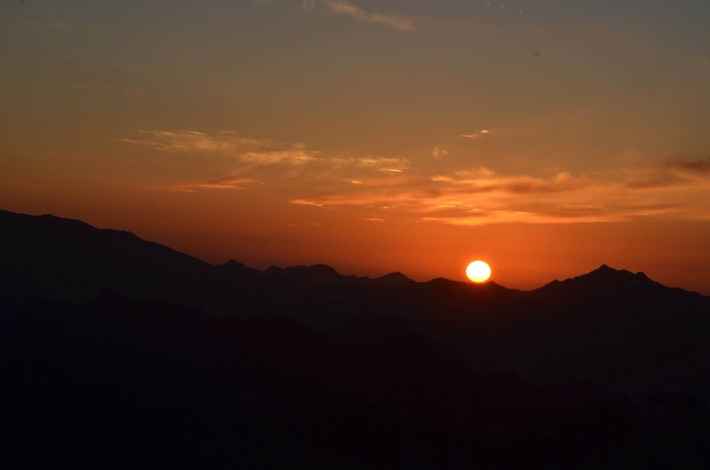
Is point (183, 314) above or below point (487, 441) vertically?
above

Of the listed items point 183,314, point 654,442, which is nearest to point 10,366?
point 183,314

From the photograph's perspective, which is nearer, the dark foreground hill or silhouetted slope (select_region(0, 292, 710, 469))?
silhouetted slope (select_region(0, 292, 710, 469))

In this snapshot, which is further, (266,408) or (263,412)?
(266,408)

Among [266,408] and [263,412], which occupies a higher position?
[266,408]

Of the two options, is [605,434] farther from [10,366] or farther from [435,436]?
[10,366]

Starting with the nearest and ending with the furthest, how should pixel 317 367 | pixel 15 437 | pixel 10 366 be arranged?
pixel 15 437, pixel 10 366, pixel 317 367

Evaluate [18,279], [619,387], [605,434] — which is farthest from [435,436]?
[18,279]

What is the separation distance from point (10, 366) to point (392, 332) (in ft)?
288

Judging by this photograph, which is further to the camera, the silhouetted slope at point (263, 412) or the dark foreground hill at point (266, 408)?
the dark foreground hill at point (266, 408)

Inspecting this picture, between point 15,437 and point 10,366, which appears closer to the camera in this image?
point 15,437

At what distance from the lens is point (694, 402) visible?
11600cm

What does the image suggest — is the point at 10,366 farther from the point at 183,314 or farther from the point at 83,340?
the point at 183,314

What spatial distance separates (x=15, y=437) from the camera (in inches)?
3597

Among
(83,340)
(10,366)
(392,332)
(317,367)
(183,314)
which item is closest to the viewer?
(10,366)
